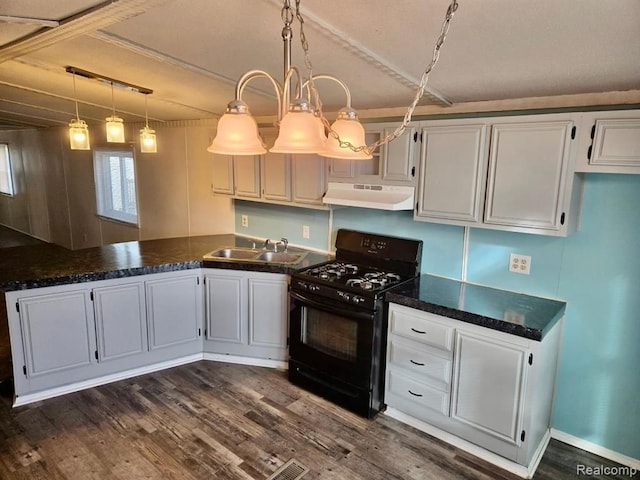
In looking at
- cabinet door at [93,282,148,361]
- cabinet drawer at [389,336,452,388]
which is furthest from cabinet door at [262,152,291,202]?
cabinet drawer at [389,336,452,388]

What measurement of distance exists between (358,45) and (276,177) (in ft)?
5.65

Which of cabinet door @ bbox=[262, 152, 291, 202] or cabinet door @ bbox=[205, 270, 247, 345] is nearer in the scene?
cabinet door @ bbox=[205, 270, 247, 345]

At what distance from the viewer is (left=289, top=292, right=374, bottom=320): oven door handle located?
8.61ft

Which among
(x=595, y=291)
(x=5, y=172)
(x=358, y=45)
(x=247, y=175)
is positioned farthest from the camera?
(x=5, y=172)

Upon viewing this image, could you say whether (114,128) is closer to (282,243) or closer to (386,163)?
(282,243)

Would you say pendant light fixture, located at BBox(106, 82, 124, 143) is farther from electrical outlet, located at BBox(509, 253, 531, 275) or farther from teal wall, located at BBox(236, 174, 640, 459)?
electrical outlet, located at BBox(509, 253, 531, 275)

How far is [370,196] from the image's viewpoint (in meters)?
2.96

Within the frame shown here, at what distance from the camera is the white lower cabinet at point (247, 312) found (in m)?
3.25

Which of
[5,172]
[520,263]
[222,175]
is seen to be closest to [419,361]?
[520,263]

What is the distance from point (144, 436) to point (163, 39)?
232 centimetres

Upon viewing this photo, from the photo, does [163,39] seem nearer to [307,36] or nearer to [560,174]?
[307,36]

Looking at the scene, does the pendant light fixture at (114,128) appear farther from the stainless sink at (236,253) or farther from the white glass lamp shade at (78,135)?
the stainless sink at (236,253)

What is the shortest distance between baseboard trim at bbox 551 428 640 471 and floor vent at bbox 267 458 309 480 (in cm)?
161

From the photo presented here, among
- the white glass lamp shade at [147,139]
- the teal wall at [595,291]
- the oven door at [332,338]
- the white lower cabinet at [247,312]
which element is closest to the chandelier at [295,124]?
the oven door at [332,338]
